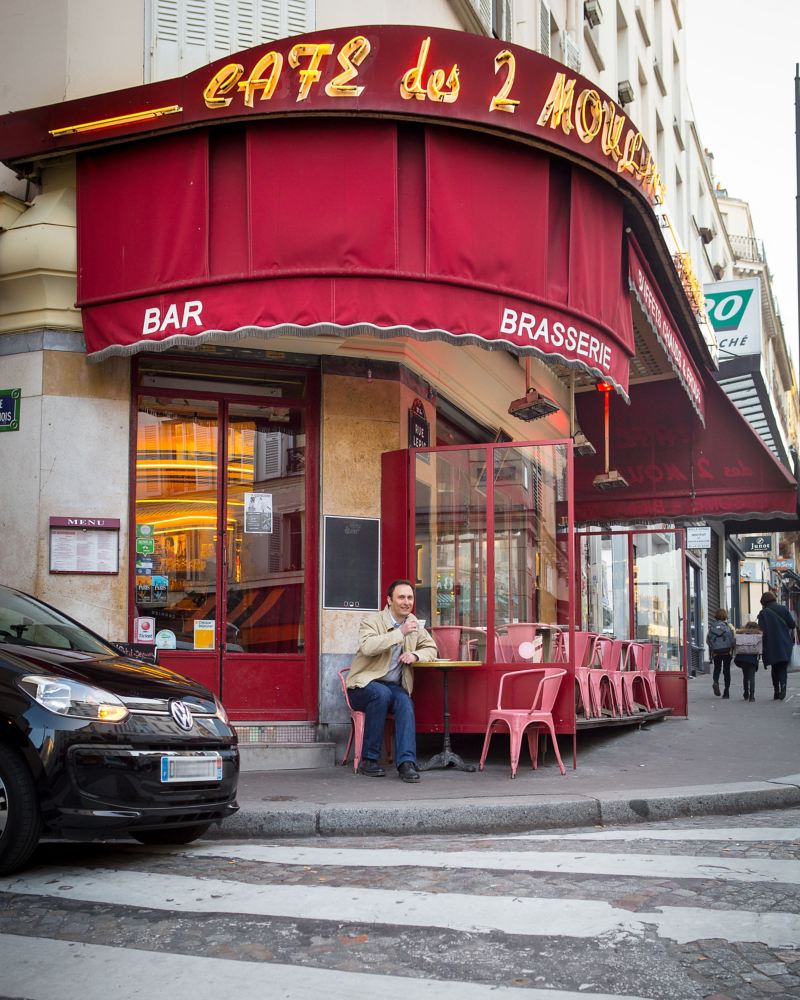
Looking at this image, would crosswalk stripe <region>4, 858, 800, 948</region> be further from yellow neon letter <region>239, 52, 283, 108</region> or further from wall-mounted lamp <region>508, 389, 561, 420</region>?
wall-mounted lamp <region>508, 389, 561, 420</region>

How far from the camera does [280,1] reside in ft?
35.7

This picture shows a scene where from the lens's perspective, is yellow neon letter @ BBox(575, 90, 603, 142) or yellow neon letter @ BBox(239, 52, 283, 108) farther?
yellow neon letter @ BBox(575, 90, 603, 142)

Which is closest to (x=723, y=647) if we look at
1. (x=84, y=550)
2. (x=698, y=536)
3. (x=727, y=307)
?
Result: (x=698, y=536)

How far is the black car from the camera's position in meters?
5.69

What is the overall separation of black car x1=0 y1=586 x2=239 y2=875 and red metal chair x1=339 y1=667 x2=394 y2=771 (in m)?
2.99

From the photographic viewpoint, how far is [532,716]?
940cm

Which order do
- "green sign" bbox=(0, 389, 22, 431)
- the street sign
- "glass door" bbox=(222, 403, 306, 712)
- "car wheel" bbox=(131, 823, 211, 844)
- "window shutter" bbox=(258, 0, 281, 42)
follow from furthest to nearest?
the street sign, "window shutter" bbox=(258, 0, 281, 42), "glass door" bbox=(222, 403, 306, 712), "green sign" bbox=(0, 389, 22, 431), "car wheel" bbox=(131, 823, 211, 844)

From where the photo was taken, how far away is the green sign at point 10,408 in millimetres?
10109

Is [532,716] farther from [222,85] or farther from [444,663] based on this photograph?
[222,85]

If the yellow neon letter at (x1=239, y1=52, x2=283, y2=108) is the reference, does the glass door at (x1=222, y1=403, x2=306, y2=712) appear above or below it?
below

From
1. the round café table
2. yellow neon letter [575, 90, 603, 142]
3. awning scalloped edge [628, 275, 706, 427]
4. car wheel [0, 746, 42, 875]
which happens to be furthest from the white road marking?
awning scalloped edge [628, 275, 706, 427]

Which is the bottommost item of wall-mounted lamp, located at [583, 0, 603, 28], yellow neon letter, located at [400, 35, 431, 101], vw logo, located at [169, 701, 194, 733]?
vw logo, located at [169, 701, 194, 733]

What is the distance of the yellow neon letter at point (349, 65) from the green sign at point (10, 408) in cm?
374

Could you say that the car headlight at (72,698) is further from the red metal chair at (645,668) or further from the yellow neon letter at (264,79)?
the red metal chair at (645,668)
